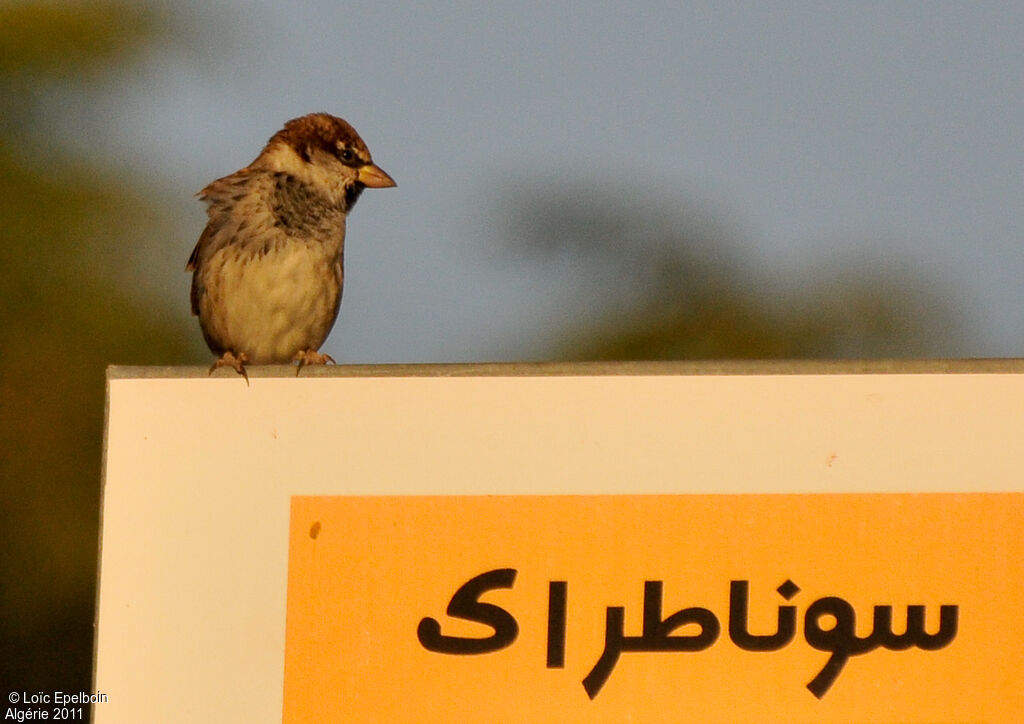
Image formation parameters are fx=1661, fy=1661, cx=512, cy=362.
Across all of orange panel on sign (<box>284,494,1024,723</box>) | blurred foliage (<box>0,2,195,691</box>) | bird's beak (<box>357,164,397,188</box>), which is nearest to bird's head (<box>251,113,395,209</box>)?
bird's beak (<box>357,164,397,188</box>)

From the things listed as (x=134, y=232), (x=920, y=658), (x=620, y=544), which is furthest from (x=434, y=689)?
(x=134, y=232)

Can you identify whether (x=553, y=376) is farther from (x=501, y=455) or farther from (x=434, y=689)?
(x=434, y=689)

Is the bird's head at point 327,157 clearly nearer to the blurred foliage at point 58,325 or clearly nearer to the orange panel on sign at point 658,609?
the orange panel on sign at point 658,609

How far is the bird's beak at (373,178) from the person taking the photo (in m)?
3.83

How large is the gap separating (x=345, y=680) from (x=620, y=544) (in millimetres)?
461

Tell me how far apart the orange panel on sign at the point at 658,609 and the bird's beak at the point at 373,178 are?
1.46m

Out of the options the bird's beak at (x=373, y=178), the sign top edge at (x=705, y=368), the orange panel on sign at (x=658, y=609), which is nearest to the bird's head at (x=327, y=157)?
the bird's beak at (x=373, y=178)

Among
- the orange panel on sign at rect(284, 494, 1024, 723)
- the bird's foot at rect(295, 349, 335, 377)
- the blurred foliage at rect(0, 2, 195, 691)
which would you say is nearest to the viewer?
the orange panel on sign at rect(284, 494, 1024, 723)

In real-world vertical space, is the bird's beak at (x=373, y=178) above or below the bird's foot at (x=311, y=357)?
above

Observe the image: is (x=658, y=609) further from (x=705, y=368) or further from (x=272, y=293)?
(x=272, y=293)

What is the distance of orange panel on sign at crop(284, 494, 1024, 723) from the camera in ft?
8.04

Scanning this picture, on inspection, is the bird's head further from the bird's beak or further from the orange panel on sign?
the orange panel on sign

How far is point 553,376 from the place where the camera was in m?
2.50

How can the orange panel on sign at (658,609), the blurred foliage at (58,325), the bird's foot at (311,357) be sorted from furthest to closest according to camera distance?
the blurred foliage at (58,325) → the bird's foot at (311,357) → the orange panel on sign at (658,609)
